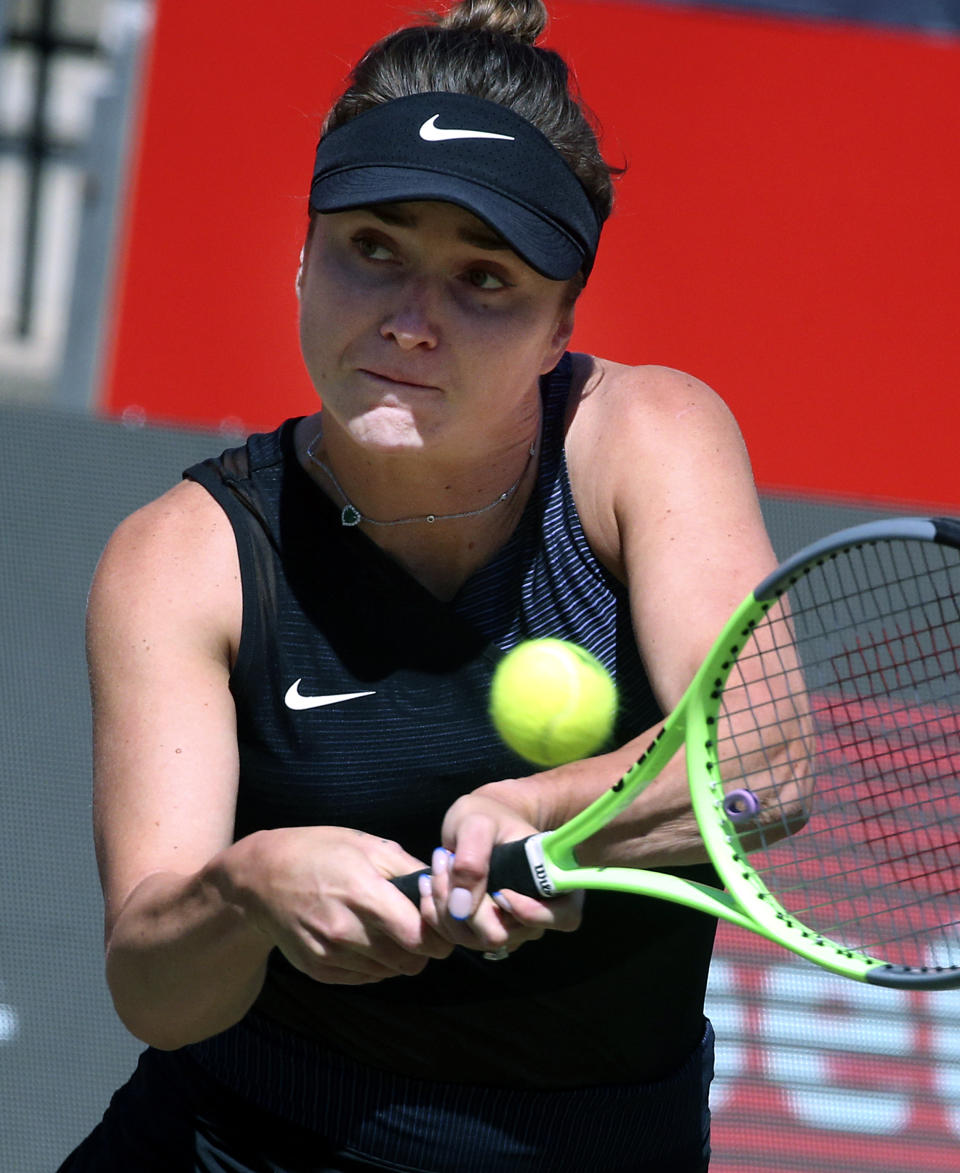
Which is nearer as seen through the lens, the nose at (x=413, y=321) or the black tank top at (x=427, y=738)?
the nose at (x=413, y=321)

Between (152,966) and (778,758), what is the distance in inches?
23.2

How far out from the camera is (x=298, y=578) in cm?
149

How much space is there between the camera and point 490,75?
57.3 inches

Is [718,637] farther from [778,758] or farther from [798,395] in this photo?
[798,395]

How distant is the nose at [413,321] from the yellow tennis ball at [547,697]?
1.02 ft

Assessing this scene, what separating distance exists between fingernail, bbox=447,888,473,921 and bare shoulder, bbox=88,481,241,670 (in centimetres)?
39

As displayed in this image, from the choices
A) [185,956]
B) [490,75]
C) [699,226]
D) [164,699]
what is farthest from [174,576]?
[699,226]

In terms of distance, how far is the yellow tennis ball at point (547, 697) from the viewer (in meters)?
1.44

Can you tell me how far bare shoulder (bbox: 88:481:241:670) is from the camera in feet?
4.74

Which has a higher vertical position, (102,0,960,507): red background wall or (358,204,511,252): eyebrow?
(102,0,960,507): red background wall

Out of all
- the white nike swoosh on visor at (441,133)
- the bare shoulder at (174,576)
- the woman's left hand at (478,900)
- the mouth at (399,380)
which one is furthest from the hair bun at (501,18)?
the woman's left hand at (478,900)

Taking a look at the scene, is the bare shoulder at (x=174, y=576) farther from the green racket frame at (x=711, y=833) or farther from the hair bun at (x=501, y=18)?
the hair bun at (x=501, y=18)

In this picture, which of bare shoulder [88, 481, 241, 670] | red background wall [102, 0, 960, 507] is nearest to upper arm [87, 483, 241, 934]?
bare shoulder [88, 481, 241, 670]

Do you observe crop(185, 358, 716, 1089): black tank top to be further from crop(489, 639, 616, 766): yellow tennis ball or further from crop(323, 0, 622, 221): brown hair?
crop(323, 0, 622, 221): brown hair
